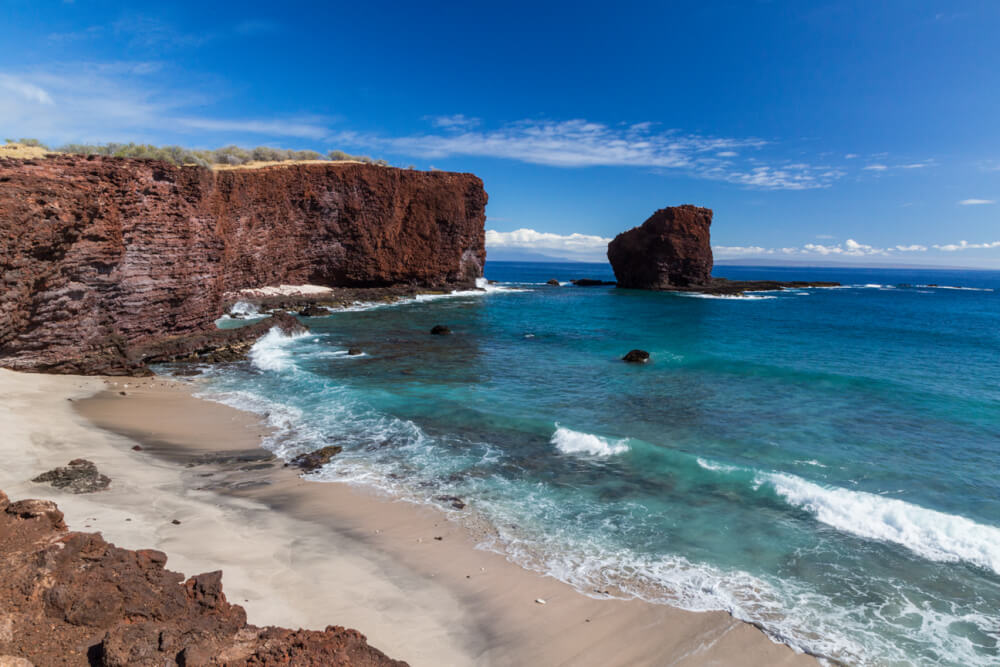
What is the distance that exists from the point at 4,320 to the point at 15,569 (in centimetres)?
1583

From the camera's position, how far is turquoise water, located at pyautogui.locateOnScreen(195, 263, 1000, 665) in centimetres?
725

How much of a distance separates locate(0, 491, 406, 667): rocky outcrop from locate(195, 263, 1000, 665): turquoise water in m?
4.25

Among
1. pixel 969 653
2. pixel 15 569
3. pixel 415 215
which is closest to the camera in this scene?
pixel 15 569

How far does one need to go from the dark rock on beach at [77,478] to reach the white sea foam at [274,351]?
11.5 meters

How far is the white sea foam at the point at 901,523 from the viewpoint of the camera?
27.9 ft

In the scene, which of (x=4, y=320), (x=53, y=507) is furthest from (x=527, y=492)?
(x=4, y=320)

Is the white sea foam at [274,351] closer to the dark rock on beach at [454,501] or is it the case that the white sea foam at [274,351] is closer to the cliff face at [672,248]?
the dark rock on beach at [454,501]

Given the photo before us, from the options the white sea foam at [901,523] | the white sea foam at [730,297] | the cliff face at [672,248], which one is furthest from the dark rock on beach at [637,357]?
the cliff face at [672,248]

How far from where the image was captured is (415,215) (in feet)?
181

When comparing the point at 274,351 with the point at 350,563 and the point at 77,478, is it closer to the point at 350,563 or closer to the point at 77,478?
the point at 77,478

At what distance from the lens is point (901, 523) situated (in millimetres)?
9266

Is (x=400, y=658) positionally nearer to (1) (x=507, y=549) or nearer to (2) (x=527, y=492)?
(1) (x=507, y=549)

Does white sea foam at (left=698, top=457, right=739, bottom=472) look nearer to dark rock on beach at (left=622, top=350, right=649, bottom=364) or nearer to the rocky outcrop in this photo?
the rocky outcrop

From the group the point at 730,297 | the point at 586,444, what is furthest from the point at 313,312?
the point at 730,297
